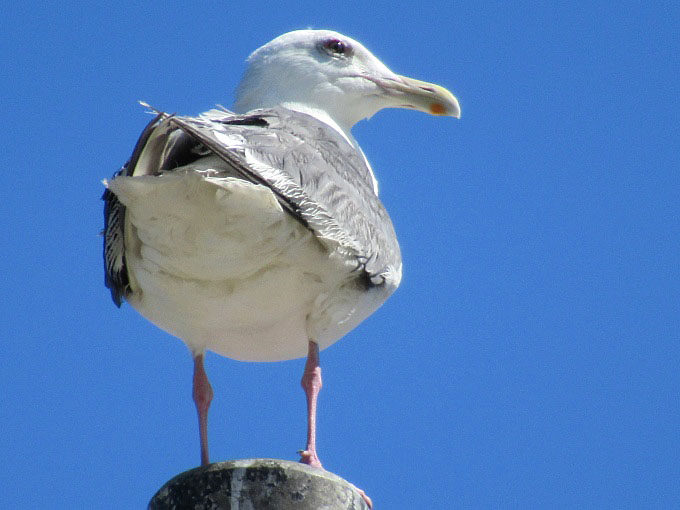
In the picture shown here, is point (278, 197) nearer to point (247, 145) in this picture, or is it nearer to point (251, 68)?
point (247, 145)

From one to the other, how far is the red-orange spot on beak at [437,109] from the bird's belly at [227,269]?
2.27m

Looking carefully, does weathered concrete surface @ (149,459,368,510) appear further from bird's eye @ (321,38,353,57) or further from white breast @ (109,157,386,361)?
bird's eye @ (321,38,353,57)

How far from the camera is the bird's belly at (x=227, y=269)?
6.49 metres

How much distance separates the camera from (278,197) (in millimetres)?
6531

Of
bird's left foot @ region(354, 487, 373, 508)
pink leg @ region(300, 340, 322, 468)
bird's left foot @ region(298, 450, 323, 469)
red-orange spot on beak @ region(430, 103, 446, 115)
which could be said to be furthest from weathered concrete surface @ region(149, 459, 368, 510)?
red-orange spot on beak @ region(430, 103, 446, 115)

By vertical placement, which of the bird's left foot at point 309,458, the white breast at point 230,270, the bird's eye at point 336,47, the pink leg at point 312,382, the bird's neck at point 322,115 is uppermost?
the bird's eye at point 336,47

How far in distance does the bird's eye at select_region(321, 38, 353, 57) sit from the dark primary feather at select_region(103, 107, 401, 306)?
1.39 metres

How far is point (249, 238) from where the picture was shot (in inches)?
265

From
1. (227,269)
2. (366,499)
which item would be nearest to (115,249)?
(227,269)

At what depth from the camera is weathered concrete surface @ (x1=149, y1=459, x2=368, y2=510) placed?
589 centimetres

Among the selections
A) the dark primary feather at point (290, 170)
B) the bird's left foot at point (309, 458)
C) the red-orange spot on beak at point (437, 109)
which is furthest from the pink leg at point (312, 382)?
the red-orange spot on beak at point (437, 109)

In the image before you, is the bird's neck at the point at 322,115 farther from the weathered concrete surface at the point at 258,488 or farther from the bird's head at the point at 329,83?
the weathered concrete surface at the point at 258,488

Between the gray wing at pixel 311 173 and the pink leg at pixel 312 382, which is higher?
the gray wing at pixel 311 173

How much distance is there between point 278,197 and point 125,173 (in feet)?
2.40
